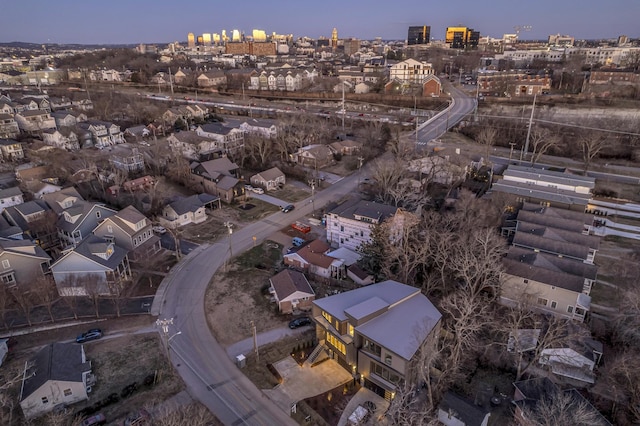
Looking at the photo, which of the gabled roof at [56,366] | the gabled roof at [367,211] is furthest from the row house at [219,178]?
the gabled roof at [56,366]

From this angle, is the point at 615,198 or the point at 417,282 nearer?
the point at 417,282

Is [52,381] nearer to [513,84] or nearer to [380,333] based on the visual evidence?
[380,333]

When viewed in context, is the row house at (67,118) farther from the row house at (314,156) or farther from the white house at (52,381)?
the white house at (52,381)

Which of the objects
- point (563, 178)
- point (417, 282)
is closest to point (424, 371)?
point (417, 282)

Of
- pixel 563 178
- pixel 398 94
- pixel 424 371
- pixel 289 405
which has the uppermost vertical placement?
pixel 398 94

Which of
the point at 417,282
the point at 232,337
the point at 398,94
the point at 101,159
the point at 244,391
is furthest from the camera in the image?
the point at 398,94

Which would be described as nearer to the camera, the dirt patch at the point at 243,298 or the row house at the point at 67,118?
the dirt patch at the point at 243,298

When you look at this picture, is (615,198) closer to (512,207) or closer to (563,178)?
(563,178)
